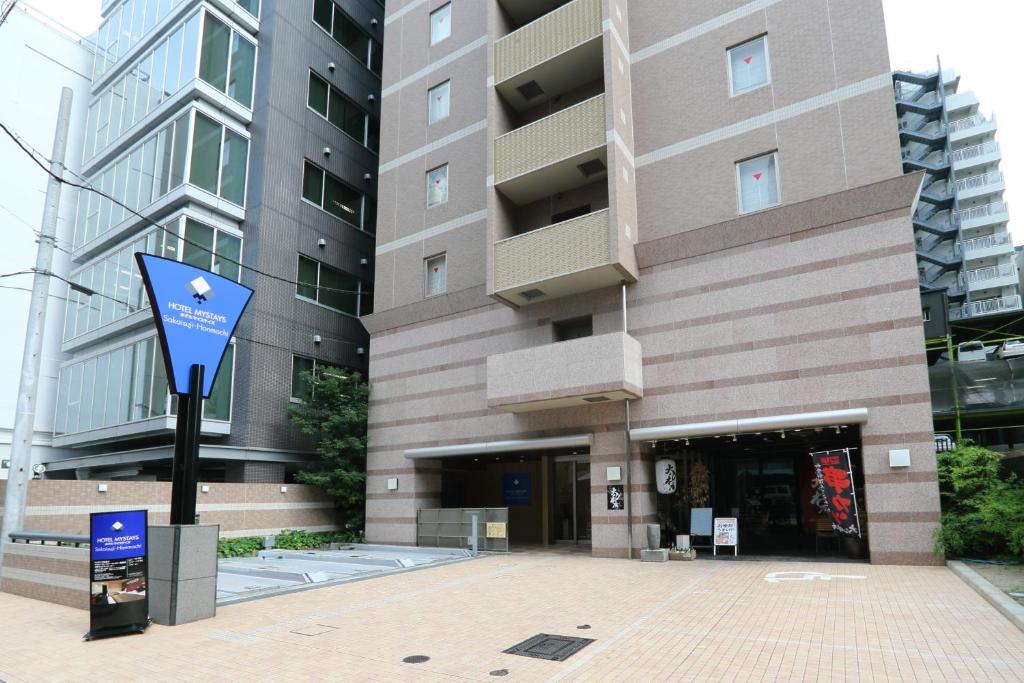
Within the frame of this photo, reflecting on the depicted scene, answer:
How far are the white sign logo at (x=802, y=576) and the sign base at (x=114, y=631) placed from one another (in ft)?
33.8

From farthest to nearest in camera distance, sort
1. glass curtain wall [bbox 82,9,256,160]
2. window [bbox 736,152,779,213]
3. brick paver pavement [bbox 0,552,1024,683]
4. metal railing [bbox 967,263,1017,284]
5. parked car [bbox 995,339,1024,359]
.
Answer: metal railing [bbox 967,263,1017,284], glass curtain wall [bbox 82,9,256,160], parked car [bbox 995,339,1024,359], window [bbox 736,152,779,213], brick paver pavement [bbox 0,552,1024,683]

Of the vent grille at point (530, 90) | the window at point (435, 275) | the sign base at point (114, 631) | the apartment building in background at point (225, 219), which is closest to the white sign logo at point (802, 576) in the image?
the sign base at point (114, 631)

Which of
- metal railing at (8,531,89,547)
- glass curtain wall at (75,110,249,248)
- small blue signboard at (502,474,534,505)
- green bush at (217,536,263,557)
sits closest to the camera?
metal railing at (8,531,89,547)

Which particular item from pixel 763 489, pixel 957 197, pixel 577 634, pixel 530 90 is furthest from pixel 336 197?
pixel 957 197

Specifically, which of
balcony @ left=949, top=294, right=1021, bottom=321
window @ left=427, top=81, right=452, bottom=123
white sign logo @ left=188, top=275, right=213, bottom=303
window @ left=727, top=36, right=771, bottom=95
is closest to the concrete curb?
window @ left=727, top=36, right=771, bottom=95

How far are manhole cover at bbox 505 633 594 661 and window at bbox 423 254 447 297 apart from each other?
609 inches

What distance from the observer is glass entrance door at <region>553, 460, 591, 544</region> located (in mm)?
22297

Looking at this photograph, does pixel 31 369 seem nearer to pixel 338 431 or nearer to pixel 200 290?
pixel 200 290

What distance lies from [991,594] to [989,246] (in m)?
58.6

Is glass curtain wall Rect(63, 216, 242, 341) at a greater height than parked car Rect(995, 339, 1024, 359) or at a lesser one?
greater

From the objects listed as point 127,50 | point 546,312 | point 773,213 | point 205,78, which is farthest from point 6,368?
point 773,213

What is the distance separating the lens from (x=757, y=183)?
1728 centimetres

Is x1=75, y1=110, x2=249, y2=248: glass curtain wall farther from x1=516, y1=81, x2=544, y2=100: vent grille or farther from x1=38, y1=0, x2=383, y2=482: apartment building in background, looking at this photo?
x1=516, y1=81, x2=544, y2=100: vent grille

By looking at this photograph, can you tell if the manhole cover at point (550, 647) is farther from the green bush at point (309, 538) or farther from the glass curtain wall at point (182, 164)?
the glass curtain wall at point (182, 164)
